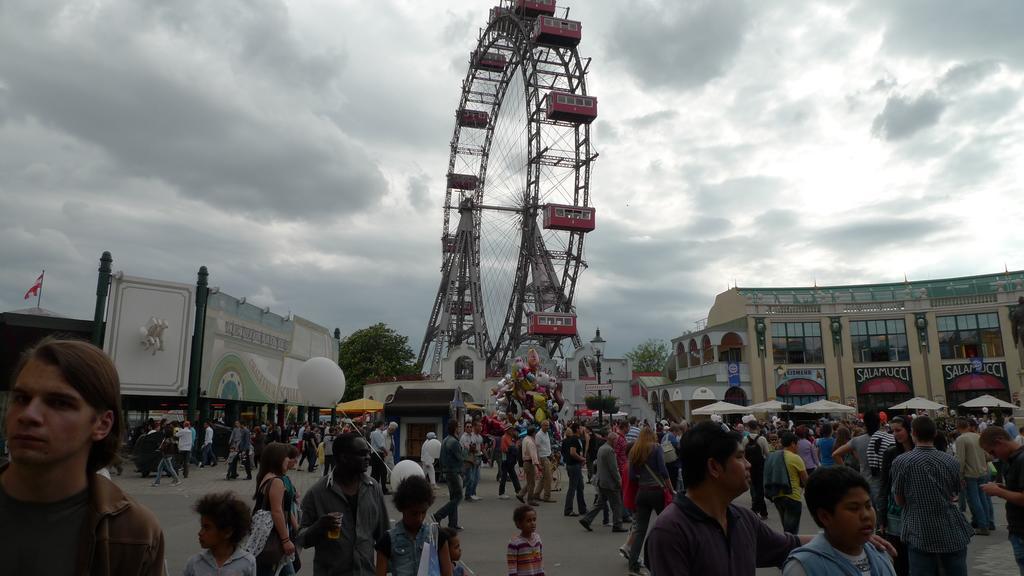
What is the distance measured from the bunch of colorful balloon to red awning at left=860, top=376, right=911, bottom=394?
1208 inches

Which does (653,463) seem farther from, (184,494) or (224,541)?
(184,494)

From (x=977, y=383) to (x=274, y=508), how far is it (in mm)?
46496

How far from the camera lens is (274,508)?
4750 mm

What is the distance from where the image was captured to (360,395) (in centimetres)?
6512

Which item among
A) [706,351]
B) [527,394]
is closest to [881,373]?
[706,351]

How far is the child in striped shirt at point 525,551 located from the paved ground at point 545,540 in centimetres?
253

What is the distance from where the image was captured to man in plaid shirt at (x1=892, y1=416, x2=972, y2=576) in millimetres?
4789

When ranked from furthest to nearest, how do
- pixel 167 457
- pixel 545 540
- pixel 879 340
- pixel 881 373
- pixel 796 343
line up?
pixel 796 343
pixel 879 340
pixel 881 373
pixel 167 457
pixel 545 540

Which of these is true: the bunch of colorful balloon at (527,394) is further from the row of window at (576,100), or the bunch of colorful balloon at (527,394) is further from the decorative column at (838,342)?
the decorative column at (838,342)

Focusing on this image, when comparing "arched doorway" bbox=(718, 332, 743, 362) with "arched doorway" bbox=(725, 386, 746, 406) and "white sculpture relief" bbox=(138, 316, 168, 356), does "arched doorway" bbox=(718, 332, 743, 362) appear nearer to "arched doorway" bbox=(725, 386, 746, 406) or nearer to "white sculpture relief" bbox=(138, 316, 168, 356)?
"arched doorway" bbox=(725, 386, 746, 406)

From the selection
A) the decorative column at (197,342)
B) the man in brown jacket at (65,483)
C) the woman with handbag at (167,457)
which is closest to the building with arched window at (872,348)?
the decorative column at (197,342)

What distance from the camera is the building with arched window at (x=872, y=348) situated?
4050cm

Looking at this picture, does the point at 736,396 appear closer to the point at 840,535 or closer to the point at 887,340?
the point at 887,340

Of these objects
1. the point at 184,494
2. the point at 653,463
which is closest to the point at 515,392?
the point at 184,494
